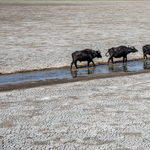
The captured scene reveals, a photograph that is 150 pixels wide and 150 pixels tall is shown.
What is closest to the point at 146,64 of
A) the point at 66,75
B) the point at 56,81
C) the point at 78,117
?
the point at 66,75

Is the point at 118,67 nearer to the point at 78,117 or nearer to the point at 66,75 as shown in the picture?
the point at 66,75

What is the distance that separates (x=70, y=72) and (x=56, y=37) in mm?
12082

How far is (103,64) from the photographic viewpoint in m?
20.2

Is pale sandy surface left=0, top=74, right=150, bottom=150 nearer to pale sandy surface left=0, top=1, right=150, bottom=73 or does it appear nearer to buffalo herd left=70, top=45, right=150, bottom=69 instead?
buffalo herd left=70, top=45, right=150, bottom=69

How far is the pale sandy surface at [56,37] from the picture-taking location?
67.4ft

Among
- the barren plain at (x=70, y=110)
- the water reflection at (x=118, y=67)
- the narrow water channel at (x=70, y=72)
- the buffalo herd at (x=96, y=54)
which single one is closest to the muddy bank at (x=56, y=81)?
the barren plain at (x=70, y=110)

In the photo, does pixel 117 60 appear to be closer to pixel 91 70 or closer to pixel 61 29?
pixel 91 70

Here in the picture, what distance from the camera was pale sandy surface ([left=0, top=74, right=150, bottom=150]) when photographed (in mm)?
8172

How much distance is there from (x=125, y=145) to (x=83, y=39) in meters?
21.2

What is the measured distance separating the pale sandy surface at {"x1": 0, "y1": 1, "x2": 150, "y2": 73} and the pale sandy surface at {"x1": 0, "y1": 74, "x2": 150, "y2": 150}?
244 inches

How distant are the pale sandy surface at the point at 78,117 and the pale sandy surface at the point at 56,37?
620 cm

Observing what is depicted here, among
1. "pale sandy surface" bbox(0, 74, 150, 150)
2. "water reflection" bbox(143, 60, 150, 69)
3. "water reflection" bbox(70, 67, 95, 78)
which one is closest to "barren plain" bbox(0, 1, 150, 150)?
"pale sandy surface" bbox(0, 74, 150, 150)

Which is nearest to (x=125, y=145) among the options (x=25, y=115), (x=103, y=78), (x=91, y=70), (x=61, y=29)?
(x=25, y=115)

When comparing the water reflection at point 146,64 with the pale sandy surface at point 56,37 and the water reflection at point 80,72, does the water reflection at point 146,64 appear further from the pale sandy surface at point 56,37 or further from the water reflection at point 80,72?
the water reflection at point 80,72
